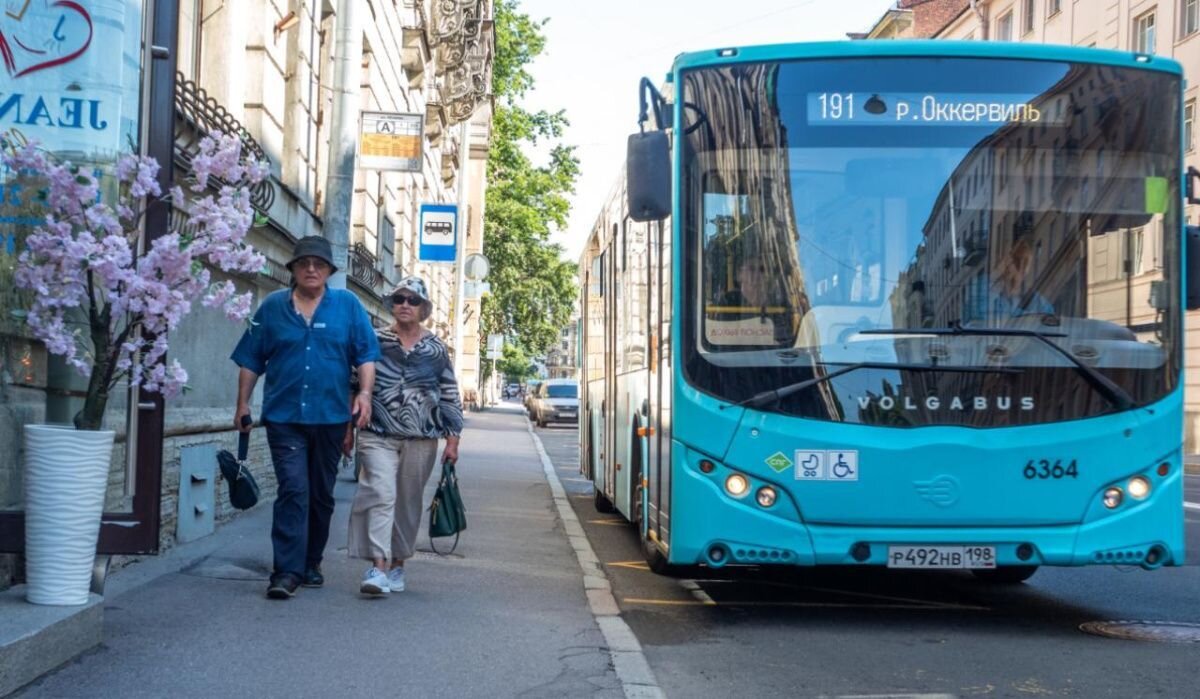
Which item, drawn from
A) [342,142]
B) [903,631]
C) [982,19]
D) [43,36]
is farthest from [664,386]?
[982,19]

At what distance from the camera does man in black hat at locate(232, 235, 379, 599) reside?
805cm

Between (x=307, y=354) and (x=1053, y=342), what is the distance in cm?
386

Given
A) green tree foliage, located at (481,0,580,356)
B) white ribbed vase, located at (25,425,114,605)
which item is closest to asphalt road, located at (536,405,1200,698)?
white ribbed vase, located at (25,425,114,605)

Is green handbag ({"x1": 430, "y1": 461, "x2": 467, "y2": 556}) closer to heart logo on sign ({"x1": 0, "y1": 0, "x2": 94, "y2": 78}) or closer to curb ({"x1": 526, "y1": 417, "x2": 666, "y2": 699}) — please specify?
curb ({"x1": 526, "y1": 417, "x2": 666, "y2": 699})

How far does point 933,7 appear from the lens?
2354 inches

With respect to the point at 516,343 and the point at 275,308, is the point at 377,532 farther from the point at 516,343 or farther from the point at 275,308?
the point at 516,343

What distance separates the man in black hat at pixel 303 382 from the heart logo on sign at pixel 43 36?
66.5 inches

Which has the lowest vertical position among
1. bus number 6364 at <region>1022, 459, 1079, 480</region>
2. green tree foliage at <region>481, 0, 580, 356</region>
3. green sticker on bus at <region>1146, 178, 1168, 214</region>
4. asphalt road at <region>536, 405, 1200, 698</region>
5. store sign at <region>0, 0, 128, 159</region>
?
asphalt road at <region>536, 405, 1200, 698</region>

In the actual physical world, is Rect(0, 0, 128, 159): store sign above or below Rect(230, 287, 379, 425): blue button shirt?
above

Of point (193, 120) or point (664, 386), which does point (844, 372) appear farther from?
point (193, 120)

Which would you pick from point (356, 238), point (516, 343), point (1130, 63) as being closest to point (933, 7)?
point (516, 343)

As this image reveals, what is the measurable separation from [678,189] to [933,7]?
2143 inches

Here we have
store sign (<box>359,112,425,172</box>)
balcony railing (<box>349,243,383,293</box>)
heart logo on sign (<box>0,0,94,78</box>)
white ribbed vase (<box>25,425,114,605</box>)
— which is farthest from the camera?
balcony railing (<box>349,243,383,293</box>)

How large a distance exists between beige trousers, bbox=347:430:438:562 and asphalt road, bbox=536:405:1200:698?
1.33 metres
